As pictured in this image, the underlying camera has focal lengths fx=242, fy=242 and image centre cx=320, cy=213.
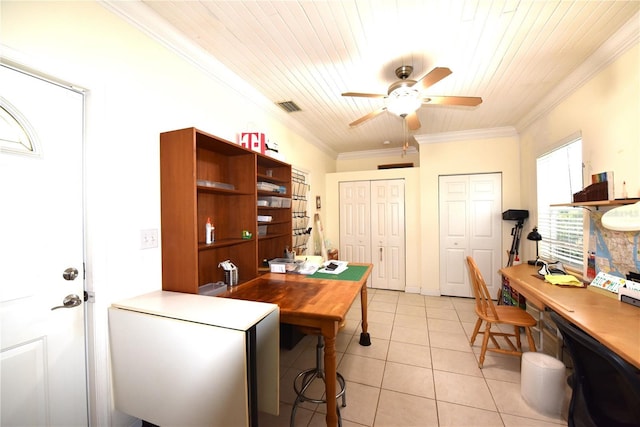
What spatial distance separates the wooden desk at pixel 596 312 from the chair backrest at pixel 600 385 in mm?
141

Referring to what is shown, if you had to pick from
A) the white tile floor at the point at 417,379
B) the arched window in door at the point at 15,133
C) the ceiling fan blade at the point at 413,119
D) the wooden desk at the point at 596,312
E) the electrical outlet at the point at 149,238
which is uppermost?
the ceiling fan blade at the point at 413,119

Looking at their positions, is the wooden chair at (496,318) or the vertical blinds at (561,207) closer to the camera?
the wooden chair at (496,318)

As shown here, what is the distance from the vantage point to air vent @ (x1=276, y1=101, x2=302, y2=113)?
9.49 ft

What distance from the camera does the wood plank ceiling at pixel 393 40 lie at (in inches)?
61.3

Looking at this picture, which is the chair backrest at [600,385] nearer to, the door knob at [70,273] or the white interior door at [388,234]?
the door knob at [70,273]

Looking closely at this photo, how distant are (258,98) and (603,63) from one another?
10.1 ft

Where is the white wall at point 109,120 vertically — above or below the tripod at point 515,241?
above

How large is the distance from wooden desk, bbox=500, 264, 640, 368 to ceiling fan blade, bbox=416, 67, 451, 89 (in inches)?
69.1

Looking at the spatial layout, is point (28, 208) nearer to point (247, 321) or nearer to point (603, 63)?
point (247, 321)

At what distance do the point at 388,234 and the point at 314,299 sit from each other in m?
3.18

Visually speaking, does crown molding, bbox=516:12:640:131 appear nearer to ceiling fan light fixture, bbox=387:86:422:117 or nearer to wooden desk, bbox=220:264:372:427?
ceiling fan light fixture, bbox=387:86:422:117

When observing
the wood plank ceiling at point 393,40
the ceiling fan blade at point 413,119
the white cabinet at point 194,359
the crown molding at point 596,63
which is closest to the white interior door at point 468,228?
the crown molding at point 596,63

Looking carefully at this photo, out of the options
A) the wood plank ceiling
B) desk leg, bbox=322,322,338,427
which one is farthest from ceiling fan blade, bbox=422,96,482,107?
desk leg, bbox=322,322,338,427

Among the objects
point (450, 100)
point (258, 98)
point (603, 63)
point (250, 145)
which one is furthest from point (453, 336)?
point (258, 98)
